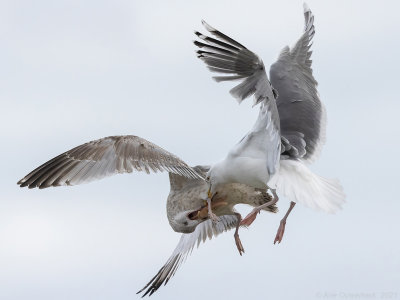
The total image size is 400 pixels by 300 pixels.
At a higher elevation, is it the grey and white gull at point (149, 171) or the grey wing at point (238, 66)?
the grey wing at point (238, 66)

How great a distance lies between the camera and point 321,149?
9.91m

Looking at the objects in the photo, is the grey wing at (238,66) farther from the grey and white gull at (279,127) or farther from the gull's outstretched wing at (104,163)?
the gull's outstretched wing at (104,163)

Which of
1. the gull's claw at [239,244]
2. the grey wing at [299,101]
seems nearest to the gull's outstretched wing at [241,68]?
the grey wing at [299,101]

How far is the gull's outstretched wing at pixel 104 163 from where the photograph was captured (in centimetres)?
998

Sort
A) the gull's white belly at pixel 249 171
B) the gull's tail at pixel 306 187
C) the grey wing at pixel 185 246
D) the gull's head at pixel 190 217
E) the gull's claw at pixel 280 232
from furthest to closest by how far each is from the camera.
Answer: the grey wing at pixel 185 246 → the gull's head at pixel 190 217 → the gull's claw at pixel 280 232 → the gull's white belly at pixel 249 171 → the gull's tail at pixel 306 187

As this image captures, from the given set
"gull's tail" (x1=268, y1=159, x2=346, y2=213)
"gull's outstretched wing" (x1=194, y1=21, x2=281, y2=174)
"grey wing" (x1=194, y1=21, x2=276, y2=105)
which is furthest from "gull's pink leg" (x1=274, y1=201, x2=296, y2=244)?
"grey wing" (x1=194, y1=21, x2=276, y2=105)

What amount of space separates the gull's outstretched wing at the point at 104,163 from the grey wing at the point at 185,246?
2.03 meters

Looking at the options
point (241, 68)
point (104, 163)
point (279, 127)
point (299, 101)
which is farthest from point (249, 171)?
point (104, 163)

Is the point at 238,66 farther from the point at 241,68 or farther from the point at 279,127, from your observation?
the point at 279,127

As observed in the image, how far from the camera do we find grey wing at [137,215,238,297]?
39.9 feet

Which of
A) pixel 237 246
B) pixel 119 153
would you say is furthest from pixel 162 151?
pixel 237 246

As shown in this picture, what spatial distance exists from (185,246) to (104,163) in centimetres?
250

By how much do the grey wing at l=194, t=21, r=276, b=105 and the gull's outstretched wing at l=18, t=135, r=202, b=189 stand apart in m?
1.59

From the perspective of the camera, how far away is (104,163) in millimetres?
10195
